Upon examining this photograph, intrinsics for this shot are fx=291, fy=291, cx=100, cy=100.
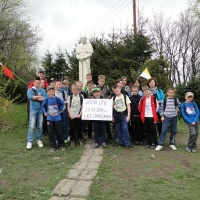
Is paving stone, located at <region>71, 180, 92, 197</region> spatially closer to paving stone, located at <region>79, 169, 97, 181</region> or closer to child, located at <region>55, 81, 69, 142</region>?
paving stone, located at <region>79, 169, 97, 181</region>

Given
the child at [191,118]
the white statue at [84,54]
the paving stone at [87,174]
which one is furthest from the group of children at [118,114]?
the white statue at [84,54]

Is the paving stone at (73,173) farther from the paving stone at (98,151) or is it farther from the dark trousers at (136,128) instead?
the dark trousers at (136,128)

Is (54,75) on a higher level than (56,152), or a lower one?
higher

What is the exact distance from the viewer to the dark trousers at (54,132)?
22.8ft

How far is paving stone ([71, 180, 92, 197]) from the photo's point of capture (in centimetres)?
421

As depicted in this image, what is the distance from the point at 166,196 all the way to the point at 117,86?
3645 mm

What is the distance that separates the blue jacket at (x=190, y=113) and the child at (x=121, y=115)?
1382 millimetres

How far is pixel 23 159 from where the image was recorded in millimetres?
6223

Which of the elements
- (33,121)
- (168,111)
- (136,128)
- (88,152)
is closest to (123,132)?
(136,128)

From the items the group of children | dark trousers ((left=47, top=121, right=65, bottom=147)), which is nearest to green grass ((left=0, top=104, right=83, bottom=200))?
dark trousers ((left=47, top=121, right=65, bottom=147))

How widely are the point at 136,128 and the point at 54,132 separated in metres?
2.14

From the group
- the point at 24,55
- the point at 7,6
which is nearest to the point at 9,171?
the point at 7,6

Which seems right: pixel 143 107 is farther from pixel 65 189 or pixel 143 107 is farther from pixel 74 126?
pixel 65 189

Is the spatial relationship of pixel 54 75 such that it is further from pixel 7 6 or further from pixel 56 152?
pixel 56 152
